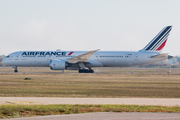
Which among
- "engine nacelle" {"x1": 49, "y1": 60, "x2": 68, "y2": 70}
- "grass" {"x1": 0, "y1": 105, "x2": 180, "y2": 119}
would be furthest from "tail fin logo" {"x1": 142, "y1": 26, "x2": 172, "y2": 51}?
"grass" {"x1": 0, "y1": 105, "x2": 180, "y2": 119}

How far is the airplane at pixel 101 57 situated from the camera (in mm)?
49125

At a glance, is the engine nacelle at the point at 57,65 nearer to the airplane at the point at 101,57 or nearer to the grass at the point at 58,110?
the airplane at the point at 101,57

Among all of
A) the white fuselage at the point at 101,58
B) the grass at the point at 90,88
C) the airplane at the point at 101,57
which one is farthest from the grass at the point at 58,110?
the white fuselage at the point at 101,58

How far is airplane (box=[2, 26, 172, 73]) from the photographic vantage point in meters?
49.1

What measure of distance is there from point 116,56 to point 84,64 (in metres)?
Answer: 5.75

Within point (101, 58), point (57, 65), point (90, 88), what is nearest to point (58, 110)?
point (90, 88)

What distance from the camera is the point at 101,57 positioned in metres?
50.1

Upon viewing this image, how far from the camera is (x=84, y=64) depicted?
50.2 m

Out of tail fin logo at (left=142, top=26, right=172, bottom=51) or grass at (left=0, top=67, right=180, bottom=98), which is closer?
grass at (left=0, top=67, right=180, bottom=98)

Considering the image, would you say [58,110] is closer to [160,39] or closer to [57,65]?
[57,65]

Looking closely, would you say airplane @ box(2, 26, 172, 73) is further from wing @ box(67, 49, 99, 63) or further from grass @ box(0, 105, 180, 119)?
grass @ box(0, 105, 180, 119)

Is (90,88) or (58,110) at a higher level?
(58,110)

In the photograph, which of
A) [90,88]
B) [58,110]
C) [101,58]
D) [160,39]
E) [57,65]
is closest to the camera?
[58,110]

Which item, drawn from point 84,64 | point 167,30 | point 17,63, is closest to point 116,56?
point 84,64
